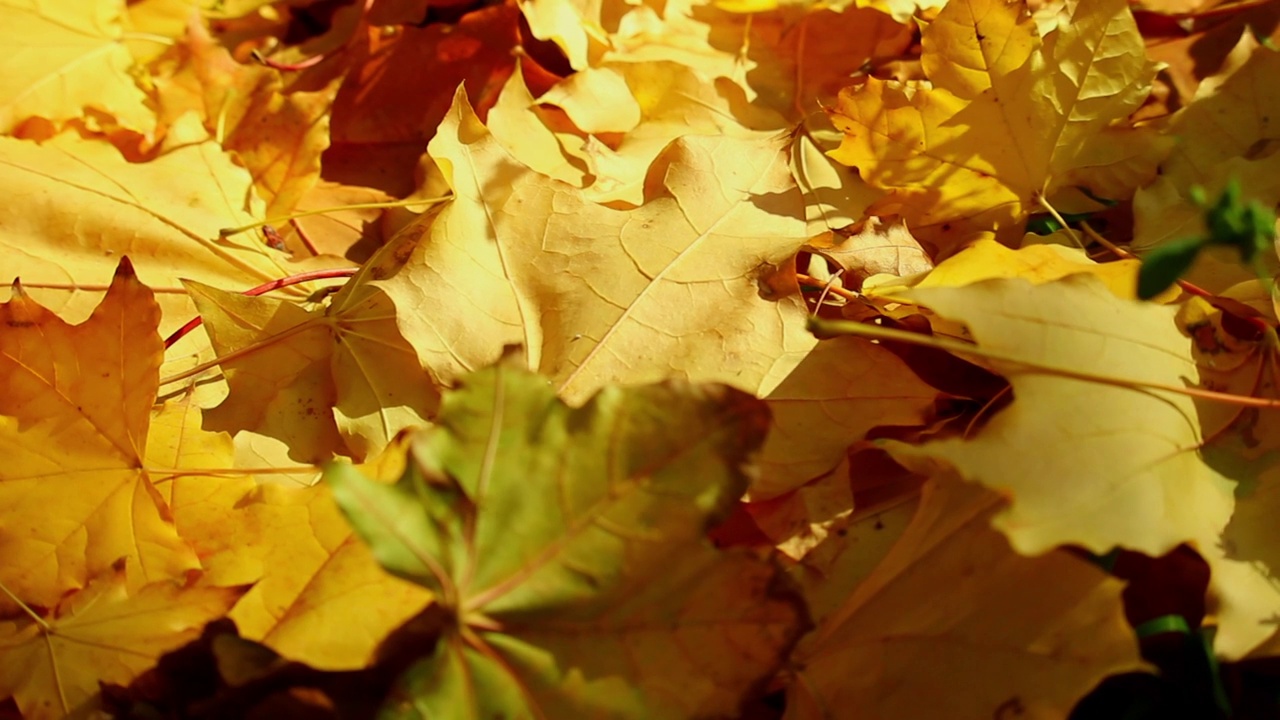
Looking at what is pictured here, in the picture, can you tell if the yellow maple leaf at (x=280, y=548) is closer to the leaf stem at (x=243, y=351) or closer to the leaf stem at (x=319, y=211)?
the leaf stem at (x=243, y=351)

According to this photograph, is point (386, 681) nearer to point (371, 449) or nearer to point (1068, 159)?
point (371, 449)

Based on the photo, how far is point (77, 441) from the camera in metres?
0.63

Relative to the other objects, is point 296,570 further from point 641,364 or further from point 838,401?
point 838,401

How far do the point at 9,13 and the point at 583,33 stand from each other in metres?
0.53

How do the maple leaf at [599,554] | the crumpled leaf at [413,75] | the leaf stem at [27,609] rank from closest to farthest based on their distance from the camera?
the maple leaf at [599,554]
the leaf stem at [27,609]
the crumpled leaf at [413,75]

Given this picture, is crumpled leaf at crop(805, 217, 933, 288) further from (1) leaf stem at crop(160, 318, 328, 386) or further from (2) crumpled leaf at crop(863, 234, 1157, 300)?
(1) leaf stem at crop(160, 318, 328, 386)

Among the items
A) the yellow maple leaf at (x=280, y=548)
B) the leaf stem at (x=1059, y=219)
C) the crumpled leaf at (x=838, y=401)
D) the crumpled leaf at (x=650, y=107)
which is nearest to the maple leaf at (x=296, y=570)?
the yellow maple leaf at (x=280, y=548)

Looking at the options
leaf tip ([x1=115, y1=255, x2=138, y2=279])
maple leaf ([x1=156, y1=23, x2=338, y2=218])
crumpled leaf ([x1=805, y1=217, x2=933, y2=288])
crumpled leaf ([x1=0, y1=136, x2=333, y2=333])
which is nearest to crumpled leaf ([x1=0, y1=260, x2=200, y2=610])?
leaf tip ([x1=115, y1=255, x2=138, y2=279])

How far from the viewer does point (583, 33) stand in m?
0.86

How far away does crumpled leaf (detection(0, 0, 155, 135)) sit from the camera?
0.84 metres

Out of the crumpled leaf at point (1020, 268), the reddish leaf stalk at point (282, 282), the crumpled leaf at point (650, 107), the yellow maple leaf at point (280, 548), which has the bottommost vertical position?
the yellow maple leaf at point (280, 548)

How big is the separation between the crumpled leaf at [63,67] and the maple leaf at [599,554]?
0.60 meters

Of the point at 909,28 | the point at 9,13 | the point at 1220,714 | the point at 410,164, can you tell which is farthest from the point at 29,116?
the point at 1220,714

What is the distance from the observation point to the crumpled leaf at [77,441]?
23.8 inches
